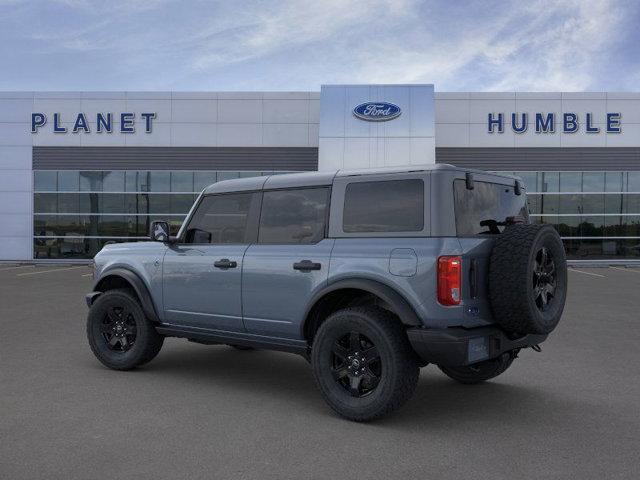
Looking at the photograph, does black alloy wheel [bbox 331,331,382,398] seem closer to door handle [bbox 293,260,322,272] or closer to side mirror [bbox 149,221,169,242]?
door handle [bbox 293,260,322,272]

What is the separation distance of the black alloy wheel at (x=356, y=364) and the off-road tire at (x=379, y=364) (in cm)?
3

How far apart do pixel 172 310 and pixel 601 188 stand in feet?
84.6

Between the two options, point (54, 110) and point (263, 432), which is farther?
point (54, 110)

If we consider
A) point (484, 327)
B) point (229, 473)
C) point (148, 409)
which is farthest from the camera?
point (148, 409)

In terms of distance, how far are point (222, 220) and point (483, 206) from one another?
2.40 metres

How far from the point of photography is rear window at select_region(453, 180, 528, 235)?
15.1 ft

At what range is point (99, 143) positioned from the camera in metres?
27.6

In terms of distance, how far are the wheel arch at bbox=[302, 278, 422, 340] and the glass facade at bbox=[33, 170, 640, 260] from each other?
2243cm

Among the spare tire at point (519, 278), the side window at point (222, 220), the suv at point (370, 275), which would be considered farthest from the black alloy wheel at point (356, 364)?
the side window at point (222, 220)

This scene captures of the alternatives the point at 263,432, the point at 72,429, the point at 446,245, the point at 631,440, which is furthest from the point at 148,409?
the point at 631,440

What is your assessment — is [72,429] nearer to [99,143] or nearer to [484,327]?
[484,327]

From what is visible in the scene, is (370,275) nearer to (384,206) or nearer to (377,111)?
(384,206)

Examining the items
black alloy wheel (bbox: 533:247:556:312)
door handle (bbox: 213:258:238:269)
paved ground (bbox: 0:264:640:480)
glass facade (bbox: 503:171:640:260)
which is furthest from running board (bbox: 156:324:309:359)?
glass facade (bbox: 503:171:640:260)

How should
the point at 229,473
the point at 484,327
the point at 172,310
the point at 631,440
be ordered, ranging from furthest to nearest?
1. the point at 172,310
2. the point at 484,327
3. the point at 631,440
4. the point at 229,473
